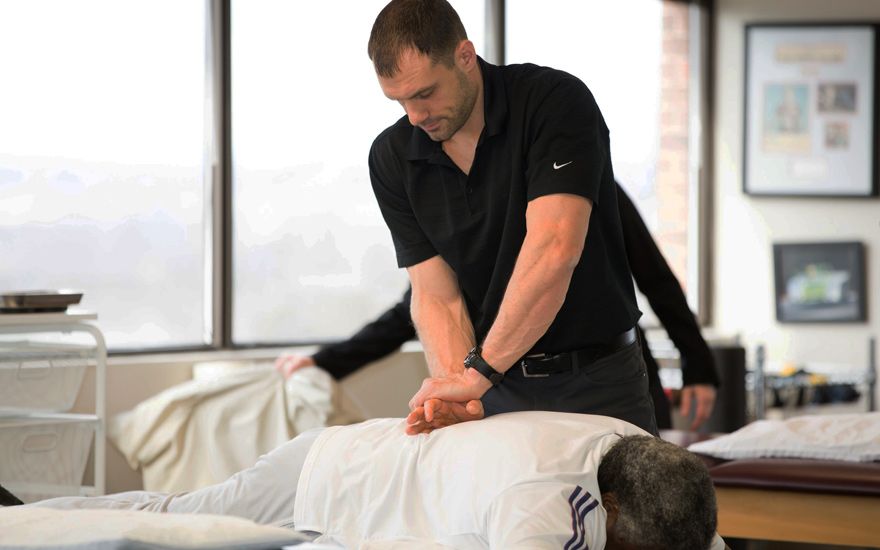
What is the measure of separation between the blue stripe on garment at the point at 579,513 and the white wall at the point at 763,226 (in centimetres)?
408

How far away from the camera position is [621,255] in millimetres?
1884

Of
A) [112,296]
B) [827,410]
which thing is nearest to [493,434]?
[112,296]

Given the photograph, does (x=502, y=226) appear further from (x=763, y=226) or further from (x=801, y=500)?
(x=763, y=226)

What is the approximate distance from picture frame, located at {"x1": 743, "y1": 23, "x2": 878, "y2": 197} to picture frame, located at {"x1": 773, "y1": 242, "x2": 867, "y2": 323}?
316 mm

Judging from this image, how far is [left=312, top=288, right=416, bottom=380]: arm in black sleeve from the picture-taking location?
3498 millimetres

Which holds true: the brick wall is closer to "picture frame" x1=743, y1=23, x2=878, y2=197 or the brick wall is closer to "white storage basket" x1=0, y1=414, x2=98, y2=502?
"picture frame" x1=743, y1=23, x2=878, y2=197

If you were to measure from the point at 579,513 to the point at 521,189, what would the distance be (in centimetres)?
65

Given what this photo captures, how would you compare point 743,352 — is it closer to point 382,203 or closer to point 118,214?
point 382,203

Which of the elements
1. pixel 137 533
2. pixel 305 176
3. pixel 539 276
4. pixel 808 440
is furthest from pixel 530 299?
pixel 305 176

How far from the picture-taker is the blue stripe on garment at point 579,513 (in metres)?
1.31

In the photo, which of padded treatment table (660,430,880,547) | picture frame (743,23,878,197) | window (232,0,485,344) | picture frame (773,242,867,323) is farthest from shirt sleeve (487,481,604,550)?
picture frame (743,23,878,197)

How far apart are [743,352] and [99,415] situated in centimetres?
250

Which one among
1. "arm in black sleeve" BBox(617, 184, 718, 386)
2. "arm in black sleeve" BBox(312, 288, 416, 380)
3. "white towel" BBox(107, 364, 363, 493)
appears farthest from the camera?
"arm in black sleeve" BBox(312, 288, 416, 380)

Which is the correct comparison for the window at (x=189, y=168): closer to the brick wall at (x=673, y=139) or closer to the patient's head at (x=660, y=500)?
the brick wall at (x=673, y=139)
